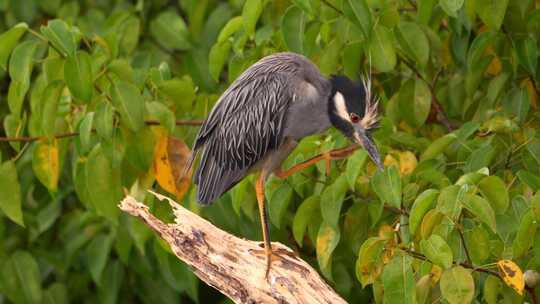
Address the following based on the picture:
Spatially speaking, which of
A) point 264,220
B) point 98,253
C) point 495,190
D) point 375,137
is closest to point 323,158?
point 375,137

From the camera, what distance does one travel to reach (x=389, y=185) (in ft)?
14.0

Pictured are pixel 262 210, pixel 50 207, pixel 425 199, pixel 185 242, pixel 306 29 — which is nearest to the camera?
pixel 425 199

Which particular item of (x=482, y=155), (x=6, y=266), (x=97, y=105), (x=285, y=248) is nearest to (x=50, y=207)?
(x=6, y=266)

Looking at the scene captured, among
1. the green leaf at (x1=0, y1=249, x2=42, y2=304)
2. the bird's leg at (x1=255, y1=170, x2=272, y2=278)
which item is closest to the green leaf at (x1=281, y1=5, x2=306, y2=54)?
the bird's leg at (x1=255, y1=170, x2=272, y2=278)

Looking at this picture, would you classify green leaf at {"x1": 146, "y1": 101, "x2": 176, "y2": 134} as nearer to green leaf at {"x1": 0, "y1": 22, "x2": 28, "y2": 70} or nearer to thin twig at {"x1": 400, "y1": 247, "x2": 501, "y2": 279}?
green leaf at {"x1": 0, "y1": 22, "x2": 28, "y2": 70}

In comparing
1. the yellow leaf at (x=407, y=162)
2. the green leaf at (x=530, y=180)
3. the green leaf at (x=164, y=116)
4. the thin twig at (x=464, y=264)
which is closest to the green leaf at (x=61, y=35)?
the green leaf at (x=164, y=116)

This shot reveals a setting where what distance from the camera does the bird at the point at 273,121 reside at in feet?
14.4

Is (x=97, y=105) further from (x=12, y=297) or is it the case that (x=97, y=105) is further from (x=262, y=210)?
(x=12, y=297)

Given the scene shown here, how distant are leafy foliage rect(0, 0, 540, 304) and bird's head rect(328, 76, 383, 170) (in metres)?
0.07

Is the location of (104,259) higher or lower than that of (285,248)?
lower

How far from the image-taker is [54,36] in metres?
→ 4.58

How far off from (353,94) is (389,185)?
34 centimetres

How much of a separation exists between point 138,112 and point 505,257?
149 cm

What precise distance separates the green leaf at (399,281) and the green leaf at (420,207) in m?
0.19
